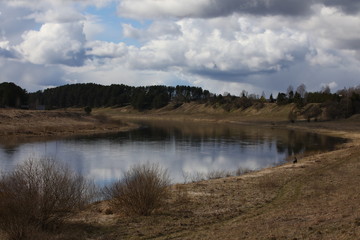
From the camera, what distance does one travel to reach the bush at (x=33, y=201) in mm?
12828

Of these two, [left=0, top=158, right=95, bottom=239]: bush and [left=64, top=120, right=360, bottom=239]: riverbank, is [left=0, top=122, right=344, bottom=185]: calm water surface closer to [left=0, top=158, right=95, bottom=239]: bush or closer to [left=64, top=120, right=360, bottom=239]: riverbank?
[left=64, top=120, right=360, bottom=239]: riverbank

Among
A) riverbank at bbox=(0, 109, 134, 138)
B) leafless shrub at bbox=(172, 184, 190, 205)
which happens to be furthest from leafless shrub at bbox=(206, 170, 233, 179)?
riverbank at bbox=(0, 109, 134, 138)

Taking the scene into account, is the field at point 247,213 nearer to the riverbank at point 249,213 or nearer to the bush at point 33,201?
the riverbank at point 249,213

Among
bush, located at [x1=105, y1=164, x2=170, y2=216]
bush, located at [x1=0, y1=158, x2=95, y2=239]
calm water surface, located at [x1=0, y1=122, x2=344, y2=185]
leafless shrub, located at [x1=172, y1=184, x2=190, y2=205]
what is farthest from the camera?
calm water surface, located at [x1=0, y1=122, x2=344, y2=185]

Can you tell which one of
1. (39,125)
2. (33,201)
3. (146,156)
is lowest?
(146,156)

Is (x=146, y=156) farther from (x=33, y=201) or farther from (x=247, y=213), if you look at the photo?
(x=33, y=201)

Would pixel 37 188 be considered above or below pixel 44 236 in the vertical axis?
above

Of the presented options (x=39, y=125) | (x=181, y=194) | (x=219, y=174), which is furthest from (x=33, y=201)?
(x=39, y=125)

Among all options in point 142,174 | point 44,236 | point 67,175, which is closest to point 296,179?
point 142,174

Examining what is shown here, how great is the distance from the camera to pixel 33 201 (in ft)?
44.8

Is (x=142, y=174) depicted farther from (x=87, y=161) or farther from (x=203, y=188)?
(x=87, y=161)

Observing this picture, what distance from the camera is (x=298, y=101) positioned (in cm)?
13750

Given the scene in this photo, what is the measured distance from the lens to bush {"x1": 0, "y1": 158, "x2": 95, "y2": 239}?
12.8 meters

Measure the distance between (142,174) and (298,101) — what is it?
12778cm
